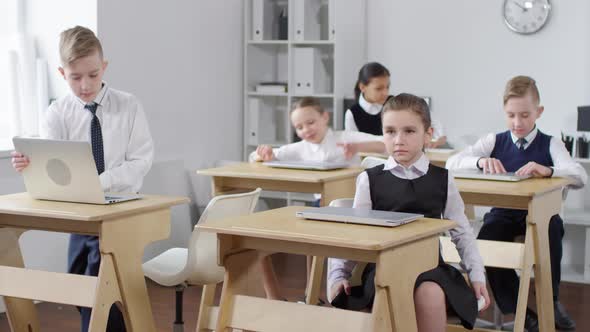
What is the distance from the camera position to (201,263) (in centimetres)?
325

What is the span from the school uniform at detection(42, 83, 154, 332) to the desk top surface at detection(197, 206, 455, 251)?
0.82m

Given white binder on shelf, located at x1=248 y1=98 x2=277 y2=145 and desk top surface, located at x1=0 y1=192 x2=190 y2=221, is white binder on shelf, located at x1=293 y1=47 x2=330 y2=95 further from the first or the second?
desk top surface, located at x1=0 y1=192 x2=190 y2=221

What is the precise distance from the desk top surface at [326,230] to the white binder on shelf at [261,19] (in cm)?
363

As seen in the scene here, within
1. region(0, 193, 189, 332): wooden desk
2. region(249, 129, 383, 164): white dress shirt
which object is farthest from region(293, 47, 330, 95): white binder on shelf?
region(0, 193, 189, 332): wooden desk

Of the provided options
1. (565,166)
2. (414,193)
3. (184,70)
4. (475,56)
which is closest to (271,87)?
(184,70)

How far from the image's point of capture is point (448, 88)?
19.3ft

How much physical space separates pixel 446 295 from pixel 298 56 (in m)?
3.67

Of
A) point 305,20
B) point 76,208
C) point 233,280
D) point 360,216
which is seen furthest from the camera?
point 305,20

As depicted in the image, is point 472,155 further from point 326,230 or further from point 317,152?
point 326,230

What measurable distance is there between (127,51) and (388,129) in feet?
8.67

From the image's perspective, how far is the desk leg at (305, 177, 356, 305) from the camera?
3.93 m

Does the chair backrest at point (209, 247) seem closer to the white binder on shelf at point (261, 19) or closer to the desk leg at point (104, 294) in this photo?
the desk leg at point (104, 294)

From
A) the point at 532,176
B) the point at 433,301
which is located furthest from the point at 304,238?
the point at 532,176

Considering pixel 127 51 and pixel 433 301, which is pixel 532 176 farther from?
pixel 127 51
